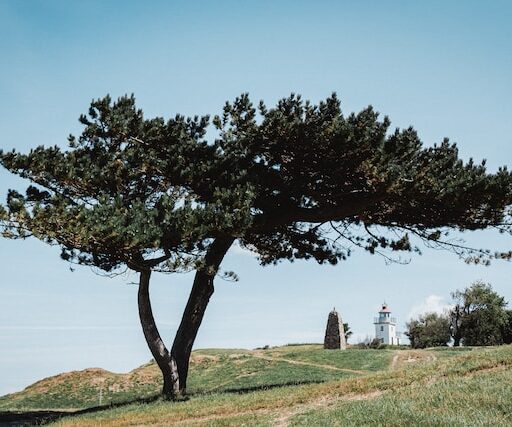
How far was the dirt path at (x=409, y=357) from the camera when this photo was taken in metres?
27.3

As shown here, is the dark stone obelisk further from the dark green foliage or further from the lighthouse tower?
the lighthouse tower

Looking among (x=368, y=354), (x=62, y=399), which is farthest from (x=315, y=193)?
(x=62, y=399)

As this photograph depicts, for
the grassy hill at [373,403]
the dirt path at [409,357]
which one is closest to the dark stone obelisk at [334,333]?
the dirt path at [409,357]

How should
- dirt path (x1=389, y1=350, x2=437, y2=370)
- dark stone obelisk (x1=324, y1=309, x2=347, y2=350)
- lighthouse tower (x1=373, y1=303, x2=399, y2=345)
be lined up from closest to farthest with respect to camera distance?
dirt path (x1=389, y1=350, x2=437, y2=370)
dark stone obelisk (x1=324, y1=309, x2=347, y2=350)
lighthouse tower (x1=373, y1=303, x2=399, y2=345)

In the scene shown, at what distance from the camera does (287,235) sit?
888 inches

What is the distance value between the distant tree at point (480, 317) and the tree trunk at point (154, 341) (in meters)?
42.0

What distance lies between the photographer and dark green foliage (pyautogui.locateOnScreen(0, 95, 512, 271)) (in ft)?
53.6

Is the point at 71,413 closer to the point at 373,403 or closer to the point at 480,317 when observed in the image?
the point at 373,403

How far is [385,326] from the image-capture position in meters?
94.4

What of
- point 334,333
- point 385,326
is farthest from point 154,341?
point 385,326

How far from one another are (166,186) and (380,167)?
7305 mm

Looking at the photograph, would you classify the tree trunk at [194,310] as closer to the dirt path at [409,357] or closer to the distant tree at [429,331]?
the dirt path at [409,357]

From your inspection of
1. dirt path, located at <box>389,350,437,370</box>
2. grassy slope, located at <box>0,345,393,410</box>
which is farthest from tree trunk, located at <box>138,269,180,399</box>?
dirt path, located at <box>389,350,437,370</box>

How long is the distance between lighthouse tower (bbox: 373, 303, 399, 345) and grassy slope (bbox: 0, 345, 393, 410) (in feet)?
210
